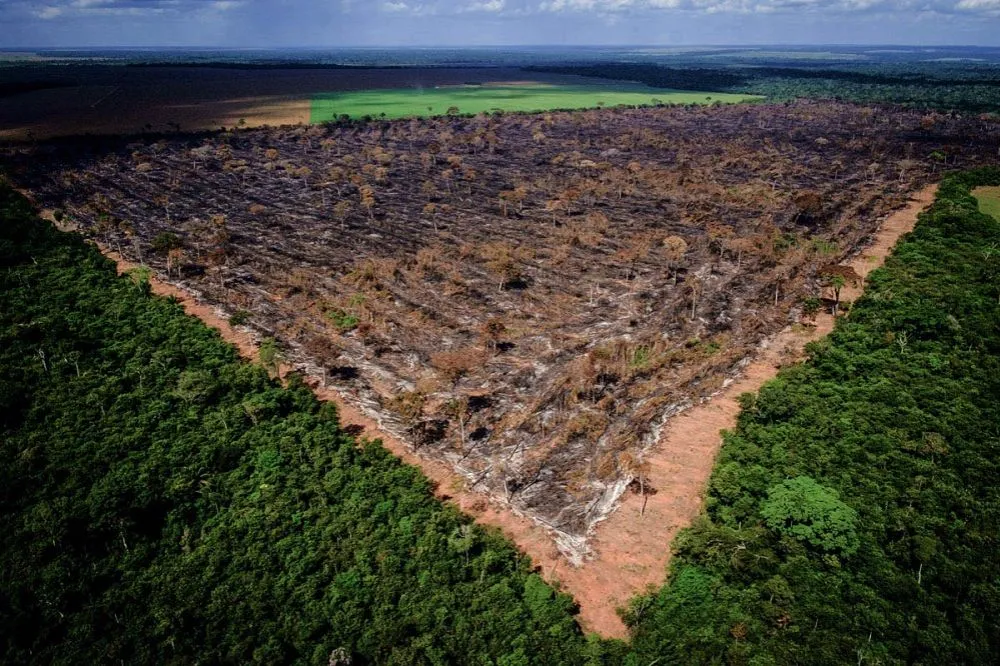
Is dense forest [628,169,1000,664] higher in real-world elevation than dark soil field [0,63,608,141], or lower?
lower

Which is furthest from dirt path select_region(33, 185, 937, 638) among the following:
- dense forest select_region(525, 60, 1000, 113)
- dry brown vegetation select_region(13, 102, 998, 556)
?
dense forest select_region(525, 60, 1000, 113)

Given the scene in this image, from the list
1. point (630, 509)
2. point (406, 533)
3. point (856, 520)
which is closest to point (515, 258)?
point (630, 509)

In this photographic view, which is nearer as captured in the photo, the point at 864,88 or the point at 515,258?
the point at 515,258

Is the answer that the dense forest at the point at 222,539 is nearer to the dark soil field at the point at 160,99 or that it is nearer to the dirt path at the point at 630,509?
the dirt path at the point at 630,509

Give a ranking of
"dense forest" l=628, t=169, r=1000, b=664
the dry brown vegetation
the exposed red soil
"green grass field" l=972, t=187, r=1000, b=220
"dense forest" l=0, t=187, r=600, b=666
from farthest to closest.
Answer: "green grass field" l=972, t=187, r=1000, b=220 < the dry brown vegetation < the exposed red soil < "dense forest" l=0, t=187, r=600, b=666 < "dense forest" l=628, t=169, r=1000, b=664

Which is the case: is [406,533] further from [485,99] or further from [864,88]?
[864,88]

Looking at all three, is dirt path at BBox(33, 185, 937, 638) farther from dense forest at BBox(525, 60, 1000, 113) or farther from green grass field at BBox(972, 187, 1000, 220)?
dense forest at BBox(525, 60, 1000, 113)
